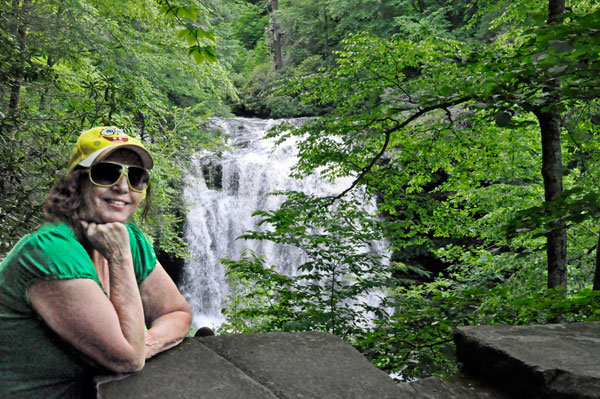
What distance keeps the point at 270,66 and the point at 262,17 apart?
10084 millimetres

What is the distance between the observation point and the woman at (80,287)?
1149 millimetres

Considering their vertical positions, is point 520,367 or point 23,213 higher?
point 23,213

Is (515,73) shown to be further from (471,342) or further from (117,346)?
(117,346)

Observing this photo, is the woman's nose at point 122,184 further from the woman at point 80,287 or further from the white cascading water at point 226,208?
the white cascading water at point 226,208

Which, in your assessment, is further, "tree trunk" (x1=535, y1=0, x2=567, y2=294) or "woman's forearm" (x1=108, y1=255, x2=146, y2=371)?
"tree trunk" (x1=535, y1=0, x2=567, y2=294)

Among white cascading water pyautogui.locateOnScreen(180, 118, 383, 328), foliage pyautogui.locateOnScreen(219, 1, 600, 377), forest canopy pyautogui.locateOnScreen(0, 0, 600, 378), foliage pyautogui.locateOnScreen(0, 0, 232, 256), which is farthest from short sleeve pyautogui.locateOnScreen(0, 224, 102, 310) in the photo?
white cascading water pyautogui.locateOnScreen(180, 118, 383, 328)

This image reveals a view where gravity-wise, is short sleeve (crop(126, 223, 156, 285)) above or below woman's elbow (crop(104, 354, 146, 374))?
above

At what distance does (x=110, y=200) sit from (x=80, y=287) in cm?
33

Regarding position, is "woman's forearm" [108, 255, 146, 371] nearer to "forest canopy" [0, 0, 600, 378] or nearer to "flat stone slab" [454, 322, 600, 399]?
"forest canopy" [0, 0, 600, 378]

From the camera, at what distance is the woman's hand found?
4.26ft

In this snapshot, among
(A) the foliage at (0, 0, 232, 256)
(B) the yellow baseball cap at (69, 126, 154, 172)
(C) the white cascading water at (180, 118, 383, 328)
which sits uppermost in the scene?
(A) the foliage at (0, 0, 232, 256)

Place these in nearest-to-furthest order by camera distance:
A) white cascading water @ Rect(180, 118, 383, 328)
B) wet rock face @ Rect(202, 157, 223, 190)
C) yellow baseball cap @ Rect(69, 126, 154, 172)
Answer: yellow baseball cap @ Rect(69, 126, 154, 172), white cascading water @ Rect(180, 118, 383, 328), wet rock face @ Rect(202, 157, 223, 190)

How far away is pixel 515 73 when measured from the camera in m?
2.26

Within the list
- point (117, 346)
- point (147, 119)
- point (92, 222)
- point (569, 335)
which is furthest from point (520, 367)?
point (147, 119)
